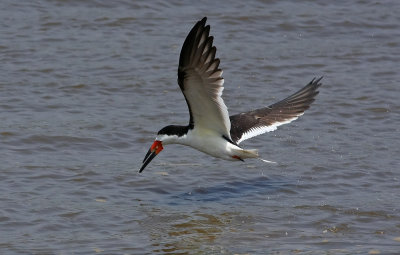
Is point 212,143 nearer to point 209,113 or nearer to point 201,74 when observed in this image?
point 209,113

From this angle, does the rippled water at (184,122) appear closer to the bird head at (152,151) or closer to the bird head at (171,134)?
the bird head at (152,151)

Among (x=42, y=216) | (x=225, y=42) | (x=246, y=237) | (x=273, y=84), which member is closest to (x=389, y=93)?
(x=273, y=84)

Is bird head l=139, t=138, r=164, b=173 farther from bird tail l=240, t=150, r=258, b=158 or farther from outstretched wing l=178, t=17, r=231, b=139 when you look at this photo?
bird tail l=240, t=150, r=258, b=158

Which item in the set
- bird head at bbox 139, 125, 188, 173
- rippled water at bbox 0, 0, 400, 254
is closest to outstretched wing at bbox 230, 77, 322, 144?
rippled water at bbox 0, 0, 400, 254

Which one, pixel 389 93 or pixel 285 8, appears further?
pixel 285 8

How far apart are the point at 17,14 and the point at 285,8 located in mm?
3871

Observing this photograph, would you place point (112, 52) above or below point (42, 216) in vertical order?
above

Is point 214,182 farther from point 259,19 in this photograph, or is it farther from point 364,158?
point 259,19

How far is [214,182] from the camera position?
25.7 feet

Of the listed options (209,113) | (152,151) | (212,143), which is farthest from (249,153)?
(152,151)

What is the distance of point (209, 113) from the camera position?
7.00 m

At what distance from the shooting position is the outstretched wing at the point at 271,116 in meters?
7.99

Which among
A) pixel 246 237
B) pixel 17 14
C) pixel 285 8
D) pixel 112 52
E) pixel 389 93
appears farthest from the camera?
pixel 285 8

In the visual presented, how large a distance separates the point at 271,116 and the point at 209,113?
148 centimetres
